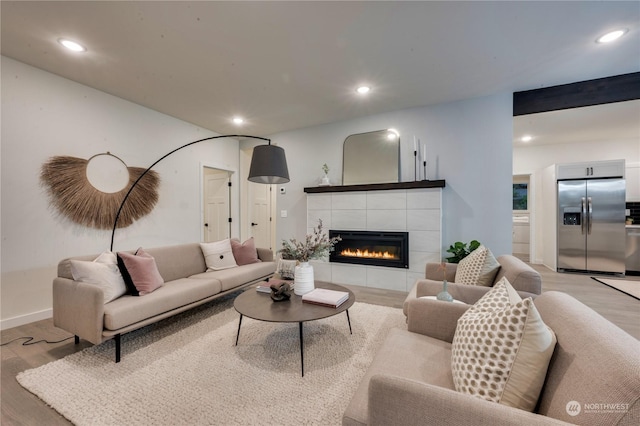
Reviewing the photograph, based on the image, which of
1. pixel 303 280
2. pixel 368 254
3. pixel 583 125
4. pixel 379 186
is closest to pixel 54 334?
pixel 303 280

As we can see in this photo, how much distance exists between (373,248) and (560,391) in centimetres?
332

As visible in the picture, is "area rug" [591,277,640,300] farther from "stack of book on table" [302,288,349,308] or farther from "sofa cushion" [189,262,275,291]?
"sofa cushion" [189,262,275,291]

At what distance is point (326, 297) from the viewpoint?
2.15 meters

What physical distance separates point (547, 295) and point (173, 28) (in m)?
3.24

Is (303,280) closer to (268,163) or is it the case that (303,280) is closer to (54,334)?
(268,163)

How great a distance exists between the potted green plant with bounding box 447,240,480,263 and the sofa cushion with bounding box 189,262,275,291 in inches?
95.9

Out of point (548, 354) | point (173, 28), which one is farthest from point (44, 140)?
point (548, 354)

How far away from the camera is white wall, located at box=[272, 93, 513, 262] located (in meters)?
3.52

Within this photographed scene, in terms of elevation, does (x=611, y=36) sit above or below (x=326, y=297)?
above

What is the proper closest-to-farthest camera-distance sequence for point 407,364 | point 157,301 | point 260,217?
point 407,364
point 157,301
point 260,217

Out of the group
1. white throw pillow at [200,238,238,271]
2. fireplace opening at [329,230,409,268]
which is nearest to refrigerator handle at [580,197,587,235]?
fireplace opening at [329,230,409,268]

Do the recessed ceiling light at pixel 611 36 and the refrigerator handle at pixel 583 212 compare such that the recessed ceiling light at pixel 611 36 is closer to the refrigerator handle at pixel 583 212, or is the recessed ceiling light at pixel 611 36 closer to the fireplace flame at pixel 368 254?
the fireplace flame at pixel 368 254

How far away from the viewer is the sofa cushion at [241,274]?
116 inches

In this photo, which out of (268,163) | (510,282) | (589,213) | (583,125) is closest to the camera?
(510,282)
